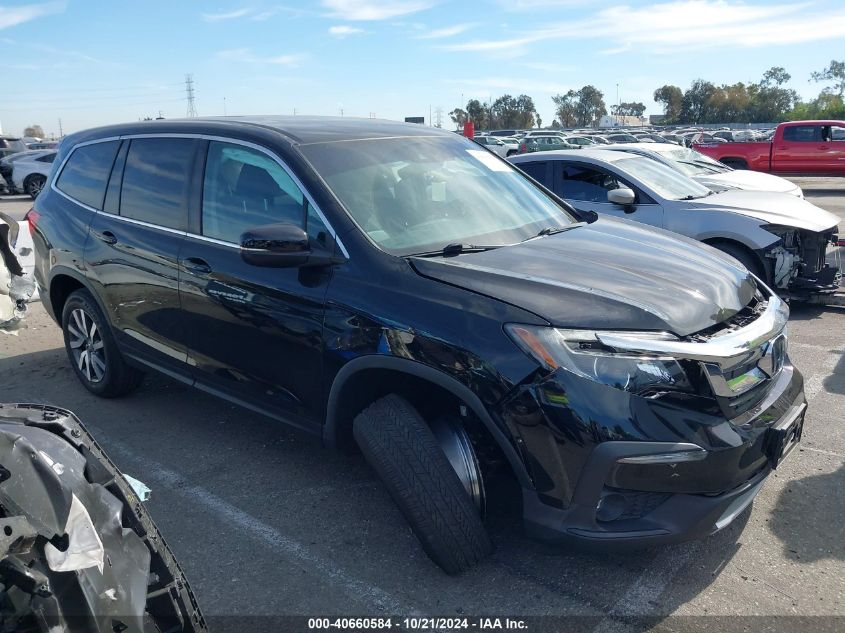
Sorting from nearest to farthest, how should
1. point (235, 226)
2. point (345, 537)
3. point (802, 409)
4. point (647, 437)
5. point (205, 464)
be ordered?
→ point (647, 437), point (802, 409), point (345, 537), point (235, 226), point (205, 464)

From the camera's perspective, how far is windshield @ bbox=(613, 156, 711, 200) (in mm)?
7984

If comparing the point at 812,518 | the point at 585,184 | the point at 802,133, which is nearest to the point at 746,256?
the point at 585,184

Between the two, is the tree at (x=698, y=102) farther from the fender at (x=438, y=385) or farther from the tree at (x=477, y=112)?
the fender at (x=438, y=385)

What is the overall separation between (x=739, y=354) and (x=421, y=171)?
1895mm

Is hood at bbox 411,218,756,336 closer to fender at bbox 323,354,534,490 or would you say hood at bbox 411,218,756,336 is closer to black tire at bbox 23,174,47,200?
fender at bbox 323,354,534,490

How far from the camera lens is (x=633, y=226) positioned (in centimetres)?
430

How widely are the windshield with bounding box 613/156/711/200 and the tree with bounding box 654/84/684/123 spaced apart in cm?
9788

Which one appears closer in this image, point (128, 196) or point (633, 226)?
point (633, 226)

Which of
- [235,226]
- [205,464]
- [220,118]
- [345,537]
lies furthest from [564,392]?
[220,118]

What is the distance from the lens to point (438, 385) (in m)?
2.99

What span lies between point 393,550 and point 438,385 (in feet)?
2.92

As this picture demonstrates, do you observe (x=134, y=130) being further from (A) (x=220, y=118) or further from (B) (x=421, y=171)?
(B) (x=421, y=171)

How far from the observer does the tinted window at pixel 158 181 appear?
4219 mm

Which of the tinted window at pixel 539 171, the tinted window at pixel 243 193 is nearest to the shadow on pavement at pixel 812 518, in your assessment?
the tinted window at pixel 243 193
